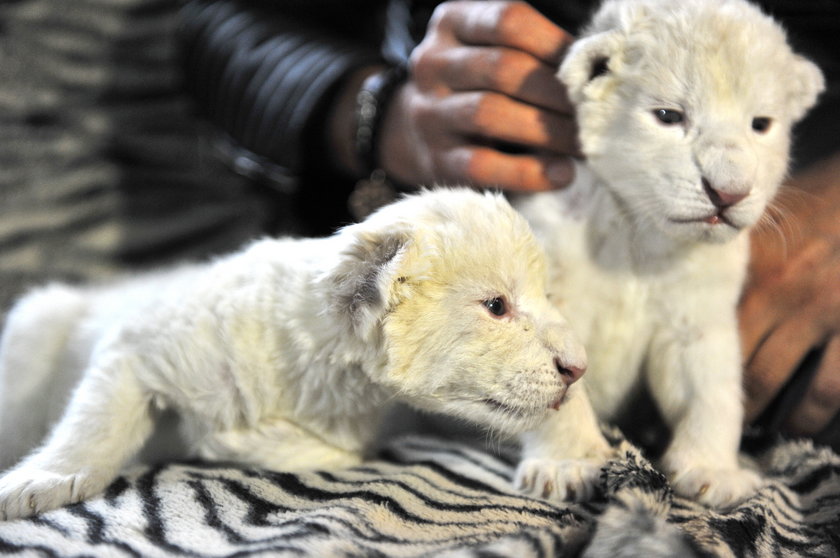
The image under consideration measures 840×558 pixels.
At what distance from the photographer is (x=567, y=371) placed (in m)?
1.22

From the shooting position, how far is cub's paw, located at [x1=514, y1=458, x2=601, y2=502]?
1.24 metres

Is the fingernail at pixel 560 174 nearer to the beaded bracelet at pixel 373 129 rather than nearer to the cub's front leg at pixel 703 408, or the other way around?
the cub's front leg at pixel 703 408

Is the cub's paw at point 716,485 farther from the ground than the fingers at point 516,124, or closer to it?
closer to it

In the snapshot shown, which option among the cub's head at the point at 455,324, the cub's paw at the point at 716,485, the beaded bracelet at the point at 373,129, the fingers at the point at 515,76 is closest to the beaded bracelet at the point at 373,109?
the beaded bracelet at the point at 373,129

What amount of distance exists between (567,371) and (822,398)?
65 cm

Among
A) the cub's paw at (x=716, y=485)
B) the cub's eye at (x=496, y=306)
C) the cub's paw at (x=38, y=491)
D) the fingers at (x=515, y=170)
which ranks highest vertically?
the fingers at (x=515, y=170)

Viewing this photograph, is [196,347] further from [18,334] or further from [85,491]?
[18,334]

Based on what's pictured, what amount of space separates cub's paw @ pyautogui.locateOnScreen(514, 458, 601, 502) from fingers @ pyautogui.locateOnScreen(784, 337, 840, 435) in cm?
57

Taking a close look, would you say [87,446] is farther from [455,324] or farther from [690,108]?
[690,108]

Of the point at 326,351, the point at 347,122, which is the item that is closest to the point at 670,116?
the point at 326,351

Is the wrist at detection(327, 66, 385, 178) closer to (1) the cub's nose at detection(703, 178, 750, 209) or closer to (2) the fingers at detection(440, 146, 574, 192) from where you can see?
(2) the fingers at detection(440, 146, 574, 192)

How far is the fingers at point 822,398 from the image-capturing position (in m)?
1.51

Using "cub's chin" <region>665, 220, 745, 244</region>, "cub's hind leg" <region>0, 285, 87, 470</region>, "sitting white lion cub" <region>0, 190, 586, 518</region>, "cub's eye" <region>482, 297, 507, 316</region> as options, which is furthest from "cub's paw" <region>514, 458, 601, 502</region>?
"cub's hind leg" <region>0, 285, 87, 470</region>

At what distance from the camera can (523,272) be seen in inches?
50.2
